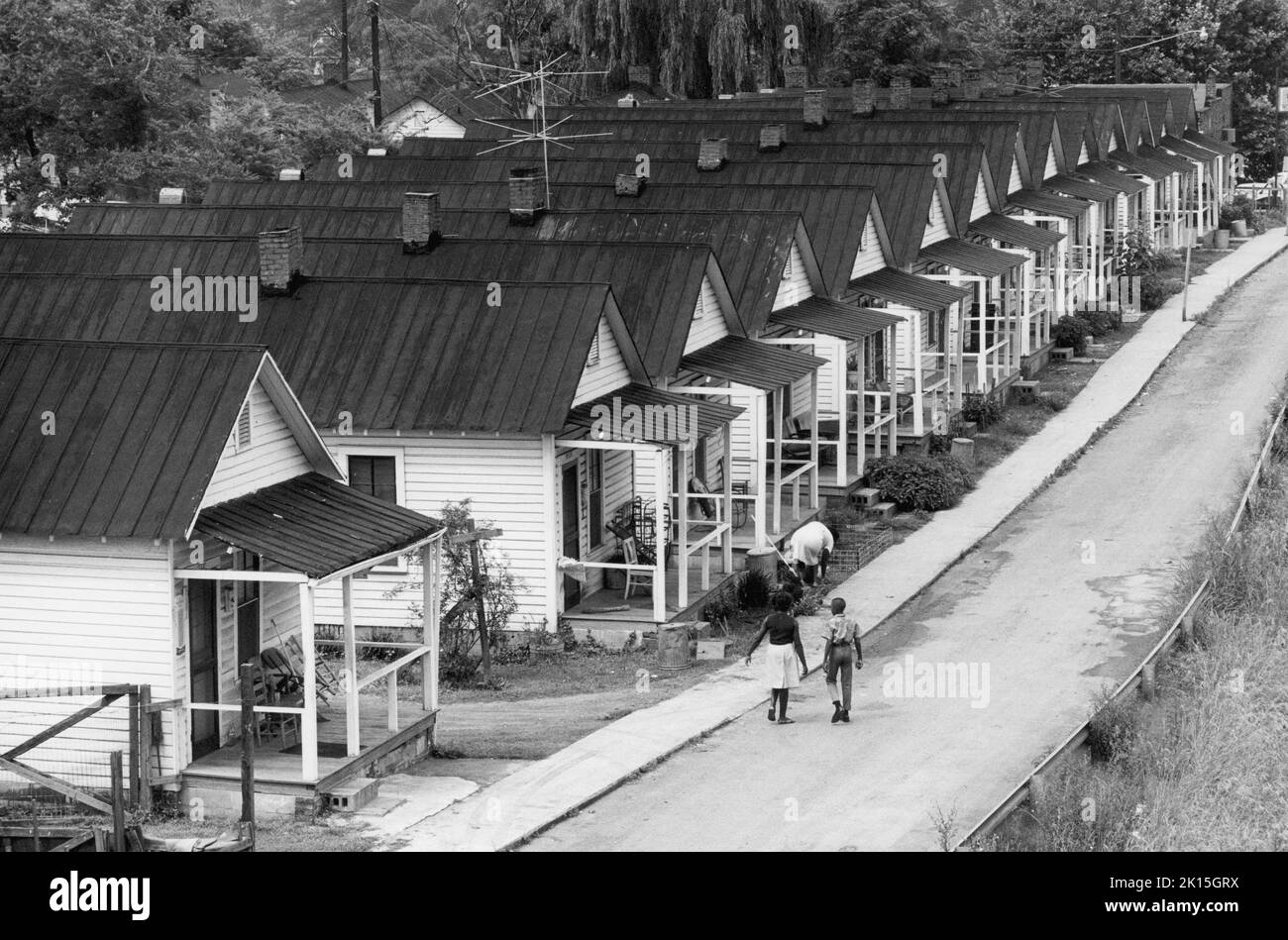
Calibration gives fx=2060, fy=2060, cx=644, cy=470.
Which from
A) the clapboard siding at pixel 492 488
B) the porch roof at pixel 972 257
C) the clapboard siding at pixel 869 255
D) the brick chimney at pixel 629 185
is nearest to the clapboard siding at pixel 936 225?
the porch roof at pixel 972 257

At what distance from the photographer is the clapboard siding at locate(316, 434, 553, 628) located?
86.8 feet

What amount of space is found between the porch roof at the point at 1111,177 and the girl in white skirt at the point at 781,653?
36325 mm

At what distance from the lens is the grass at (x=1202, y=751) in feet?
62.2

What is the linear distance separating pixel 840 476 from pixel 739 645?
7.83 metres

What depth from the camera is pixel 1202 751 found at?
21.9 metres

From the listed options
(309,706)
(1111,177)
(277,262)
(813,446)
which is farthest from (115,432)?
(1111,177)

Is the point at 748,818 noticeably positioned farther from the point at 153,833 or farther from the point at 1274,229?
the point at 1274,229

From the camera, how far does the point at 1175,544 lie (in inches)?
1257

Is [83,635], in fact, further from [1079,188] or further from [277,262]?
[1079,188]

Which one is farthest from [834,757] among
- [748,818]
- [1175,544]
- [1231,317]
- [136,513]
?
[1231,317]

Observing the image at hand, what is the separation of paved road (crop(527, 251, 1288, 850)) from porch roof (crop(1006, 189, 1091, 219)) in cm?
875

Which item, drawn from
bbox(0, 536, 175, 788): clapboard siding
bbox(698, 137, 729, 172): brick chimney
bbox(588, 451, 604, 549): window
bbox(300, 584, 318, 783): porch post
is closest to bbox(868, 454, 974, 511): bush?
bbox(588, 451, 604, 549): window

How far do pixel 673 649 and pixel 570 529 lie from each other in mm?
2384

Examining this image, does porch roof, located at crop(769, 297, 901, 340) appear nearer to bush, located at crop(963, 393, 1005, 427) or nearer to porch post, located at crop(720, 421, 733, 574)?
bush, located at crop(963, 393, 1005, 427)
